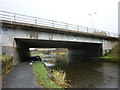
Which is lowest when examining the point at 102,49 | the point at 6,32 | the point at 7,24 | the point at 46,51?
the point at 46,51

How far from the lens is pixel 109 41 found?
2506 centimetres

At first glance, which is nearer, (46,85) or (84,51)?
(46,85)

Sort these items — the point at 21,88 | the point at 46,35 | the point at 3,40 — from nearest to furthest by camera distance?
1. the point at 21,88
2. the point at 3,40
3. the point at 46,35

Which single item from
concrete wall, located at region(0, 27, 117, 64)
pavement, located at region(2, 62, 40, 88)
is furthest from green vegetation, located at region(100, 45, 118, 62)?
pavement, located at region(2, 62, 40, 88)

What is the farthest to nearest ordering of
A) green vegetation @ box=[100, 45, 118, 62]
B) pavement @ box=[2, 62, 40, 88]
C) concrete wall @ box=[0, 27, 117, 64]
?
green vegetation @ box=[100, 45, 118, 62] → concrete wall @ box=[0, 27, 117, 64] → pavement @ box=[2, 62, 40, 88]

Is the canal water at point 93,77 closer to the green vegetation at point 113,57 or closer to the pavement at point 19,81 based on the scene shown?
the pavement at point 19,81

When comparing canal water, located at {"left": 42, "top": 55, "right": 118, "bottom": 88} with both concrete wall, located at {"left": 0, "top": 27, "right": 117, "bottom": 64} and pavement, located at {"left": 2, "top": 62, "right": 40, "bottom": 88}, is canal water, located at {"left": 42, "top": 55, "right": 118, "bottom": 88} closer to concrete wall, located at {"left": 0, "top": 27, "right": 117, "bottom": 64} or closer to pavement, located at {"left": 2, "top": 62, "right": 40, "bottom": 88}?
pavement, located at {"left": 2, "top": 62, "right": 40, "bottom": 88}

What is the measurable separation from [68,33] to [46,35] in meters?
4.28

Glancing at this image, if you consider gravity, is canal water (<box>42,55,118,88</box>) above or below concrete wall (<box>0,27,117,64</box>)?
below

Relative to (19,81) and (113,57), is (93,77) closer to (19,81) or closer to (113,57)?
(19,81)

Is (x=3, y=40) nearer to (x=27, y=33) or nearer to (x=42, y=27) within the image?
(x=27, y=33)

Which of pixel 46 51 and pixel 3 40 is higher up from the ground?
pixel 3 40

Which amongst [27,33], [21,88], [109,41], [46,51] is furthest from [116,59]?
[46,51]

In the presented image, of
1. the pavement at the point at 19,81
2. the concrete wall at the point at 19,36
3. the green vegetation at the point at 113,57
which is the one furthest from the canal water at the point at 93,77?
the concrete wall at the point at 19,36
